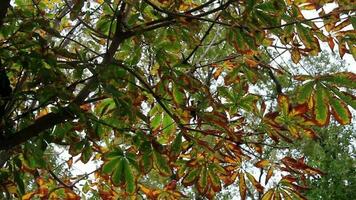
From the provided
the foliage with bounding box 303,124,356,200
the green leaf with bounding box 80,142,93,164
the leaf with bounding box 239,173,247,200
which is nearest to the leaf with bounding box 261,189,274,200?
the leaf with bounding box 239,173,247,200

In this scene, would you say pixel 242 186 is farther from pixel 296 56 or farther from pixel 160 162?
pixel 296 56

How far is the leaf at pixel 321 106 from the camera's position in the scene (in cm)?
128

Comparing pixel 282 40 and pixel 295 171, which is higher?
pixel 282 40

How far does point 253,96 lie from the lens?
169 centimetres

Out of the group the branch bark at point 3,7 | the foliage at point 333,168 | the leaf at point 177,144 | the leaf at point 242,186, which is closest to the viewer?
the branch bark at point 3,7

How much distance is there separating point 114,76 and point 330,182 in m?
9.48

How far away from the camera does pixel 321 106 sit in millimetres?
1306

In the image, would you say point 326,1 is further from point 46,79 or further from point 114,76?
point 46,79

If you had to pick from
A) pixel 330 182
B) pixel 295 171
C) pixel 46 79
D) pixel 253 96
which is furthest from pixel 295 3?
pixel 330 182

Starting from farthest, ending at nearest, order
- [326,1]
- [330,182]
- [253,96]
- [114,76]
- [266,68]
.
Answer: [330,182] < [266,68] < [253,96] < [326,1] < [114,76]

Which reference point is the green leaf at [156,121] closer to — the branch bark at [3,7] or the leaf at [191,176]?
the leaf at [191,176]

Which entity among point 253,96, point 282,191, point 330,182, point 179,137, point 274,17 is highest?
point 330,182

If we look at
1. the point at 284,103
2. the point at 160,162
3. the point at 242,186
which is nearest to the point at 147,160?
the point at 160,162

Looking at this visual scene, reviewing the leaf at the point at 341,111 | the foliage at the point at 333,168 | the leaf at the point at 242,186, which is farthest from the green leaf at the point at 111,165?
the foliage at the point at 333,168
